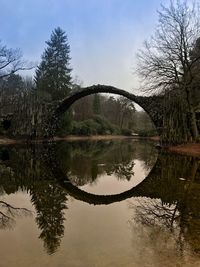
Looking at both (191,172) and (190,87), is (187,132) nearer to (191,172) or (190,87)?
(190,87)

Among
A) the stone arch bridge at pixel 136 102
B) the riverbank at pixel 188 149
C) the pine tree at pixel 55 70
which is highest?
the pine tree at pixel 55 70

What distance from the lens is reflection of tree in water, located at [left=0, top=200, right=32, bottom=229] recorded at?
5.82 metres

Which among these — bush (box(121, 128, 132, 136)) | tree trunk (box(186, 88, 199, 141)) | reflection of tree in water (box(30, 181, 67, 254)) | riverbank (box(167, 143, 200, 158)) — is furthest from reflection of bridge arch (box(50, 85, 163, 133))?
bush (box(121, 128, 132, 136))

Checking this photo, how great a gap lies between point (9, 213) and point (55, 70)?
129ft

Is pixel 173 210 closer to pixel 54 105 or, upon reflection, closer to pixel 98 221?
pixel 98 221

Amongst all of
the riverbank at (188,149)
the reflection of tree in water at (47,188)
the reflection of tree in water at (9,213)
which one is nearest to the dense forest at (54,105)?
the riverbank at (188,149)

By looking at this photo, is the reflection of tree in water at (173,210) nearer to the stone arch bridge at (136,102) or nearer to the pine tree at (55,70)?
the stone arch bridge at (136,102)

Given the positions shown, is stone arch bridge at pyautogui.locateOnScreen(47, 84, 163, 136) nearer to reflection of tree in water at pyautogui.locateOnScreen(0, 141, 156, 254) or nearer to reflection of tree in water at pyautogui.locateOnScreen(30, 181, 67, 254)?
reflection of tree in water at pyautogui.locateOnScreen(0, 141, 156, 254)

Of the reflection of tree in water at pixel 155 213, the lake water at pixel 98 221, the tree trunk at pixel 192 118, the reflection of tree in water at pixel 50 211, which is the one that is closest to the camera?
the lake water at pixel 98 221

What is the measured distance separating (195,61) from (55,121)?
15452 millimetres

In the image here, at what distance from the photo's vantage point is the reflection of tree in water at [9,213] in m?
5.82

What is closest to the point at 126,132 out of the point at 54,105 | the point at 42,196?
the point at 54,105

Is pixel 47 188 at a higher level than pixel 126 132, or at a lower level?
lower

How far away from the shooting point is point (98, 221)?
19.6 feet
